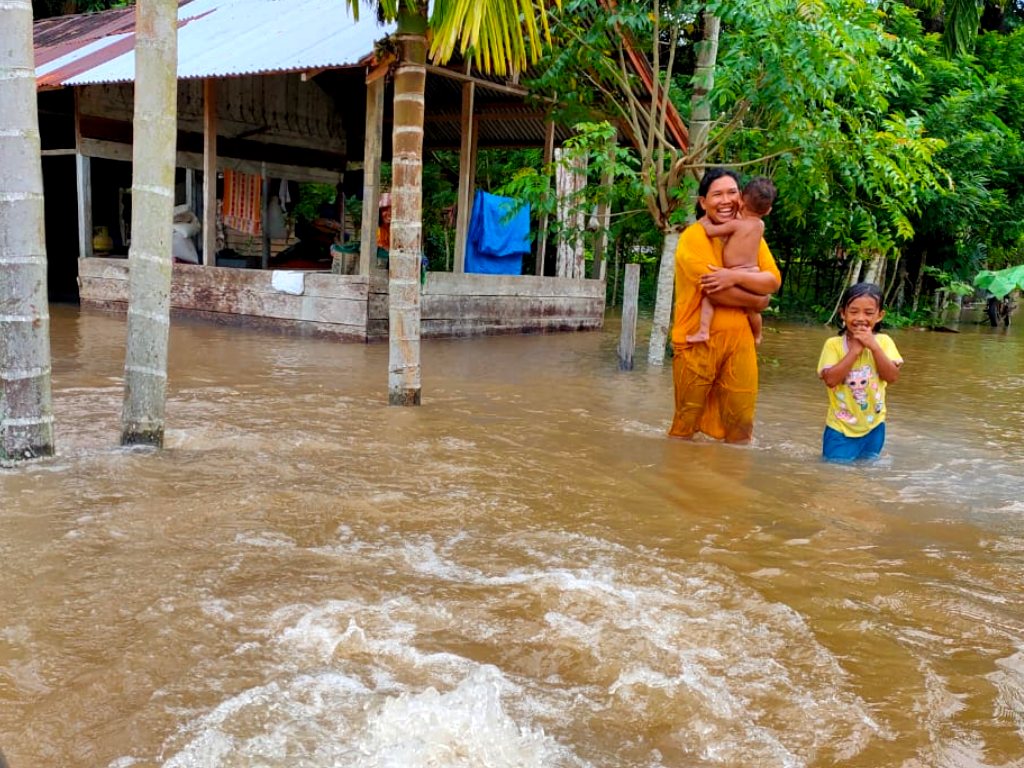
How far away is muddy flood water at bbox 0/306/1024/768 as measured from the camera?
217 cm

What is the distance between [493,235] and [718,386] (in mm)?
7439

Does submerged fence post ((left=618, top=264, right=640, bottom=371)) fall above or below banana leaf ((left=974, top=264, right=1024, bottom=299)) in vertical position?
below

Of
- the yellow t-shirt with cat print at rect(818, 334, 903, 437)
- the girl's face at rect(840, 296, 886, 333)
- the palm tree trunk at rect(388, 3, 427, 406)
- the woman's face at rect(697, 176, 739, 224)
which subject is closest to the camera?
the girl's face at rect(840, 296, 886, 333)

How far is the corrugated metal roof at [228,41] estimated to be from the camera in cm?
967

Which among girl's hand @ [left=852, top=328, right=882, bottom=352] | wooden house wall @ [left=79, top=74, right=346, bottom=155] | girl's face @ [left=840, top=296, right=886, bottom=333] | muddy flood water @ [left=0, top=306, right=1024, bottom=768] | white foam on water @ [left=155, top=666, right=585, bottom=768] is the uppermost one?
wooden house wall @ [left=79, top=74, right=346, bottom=155]

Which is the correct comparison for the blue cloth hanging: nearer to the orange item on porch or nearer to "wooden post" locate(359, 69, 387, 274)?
"wooden post" locate(359, 69, 387, 274)

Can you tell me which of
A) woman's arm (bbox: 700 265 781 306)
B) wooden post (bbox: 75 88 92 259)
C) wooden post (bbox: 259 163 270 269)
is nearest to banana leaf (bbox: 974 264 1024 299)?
woman's arm (bbox: 700 265 781 306)

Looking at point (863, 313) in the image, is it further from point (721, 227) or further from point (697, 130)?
point (697, 130)

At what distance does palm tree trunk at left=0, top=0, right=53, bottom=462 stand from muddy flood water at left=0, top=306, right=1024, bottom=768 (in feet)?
0.79

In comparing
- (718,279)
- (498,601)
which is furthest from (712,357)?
(498,601)

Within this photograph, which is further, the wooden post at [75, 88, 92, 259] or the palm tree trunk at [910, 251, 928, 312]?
the palm tree trunk at [910, 251, 928, 312]

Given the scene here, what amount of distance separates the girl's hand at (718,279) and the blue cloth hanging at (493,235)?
719cm

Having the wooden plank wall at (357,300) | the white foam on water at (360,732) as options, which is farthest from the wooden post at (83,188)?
the white foam on water at (360,732)

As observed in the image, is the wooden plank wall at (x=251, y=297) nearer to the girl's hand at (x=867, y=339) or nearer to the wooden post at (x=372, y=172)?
the wooden post at (x=372, y=172)
